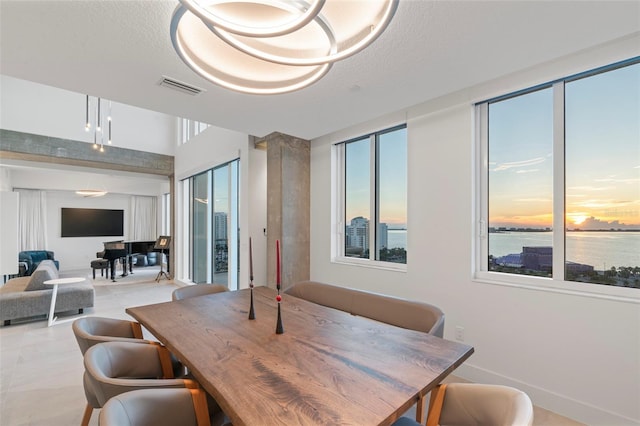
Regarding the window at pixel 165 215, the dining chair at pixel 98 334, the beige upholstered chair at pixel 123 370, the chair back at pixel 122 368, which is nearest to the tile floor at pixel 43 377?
the dining chair at pixel 98 334

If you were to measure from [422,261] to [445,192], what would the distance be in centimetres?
73

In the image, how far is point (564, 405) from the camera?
210 cm

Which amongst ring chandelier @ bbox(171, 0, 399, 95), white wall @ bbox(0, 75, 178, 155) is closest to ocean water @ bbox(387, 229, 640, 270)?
ring chandelier @ bbox(171, 0, 399, 95)

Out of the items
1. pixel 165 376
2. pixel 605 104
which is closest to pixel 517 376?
pixel 605 104

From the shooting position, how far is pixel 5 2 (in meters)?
1.48

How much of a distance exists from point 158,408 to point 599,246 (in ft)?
9.42

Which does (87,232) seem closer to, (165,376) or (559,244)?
(165,376)

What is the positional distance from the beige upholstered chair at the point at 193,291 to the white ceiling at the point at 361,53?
68.7 inches

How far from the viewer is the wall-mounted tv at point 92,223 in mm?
9109

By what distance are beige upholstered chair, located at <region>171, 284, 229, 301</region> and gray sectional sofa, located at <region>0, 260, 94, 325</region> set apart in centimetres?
296

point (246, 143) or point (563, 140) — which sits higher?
point (246, 143)

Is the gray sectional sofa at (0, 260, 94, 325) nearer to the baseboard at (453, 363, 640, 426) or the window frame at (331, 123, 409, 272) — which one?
the window frame at (331, 123, 409, 272)

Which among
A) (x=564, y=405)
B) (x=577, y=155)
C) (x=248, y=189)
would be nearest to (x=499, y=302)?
(x=564, y=405)

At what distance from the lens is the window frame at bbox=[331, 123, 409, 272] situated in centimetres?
353
